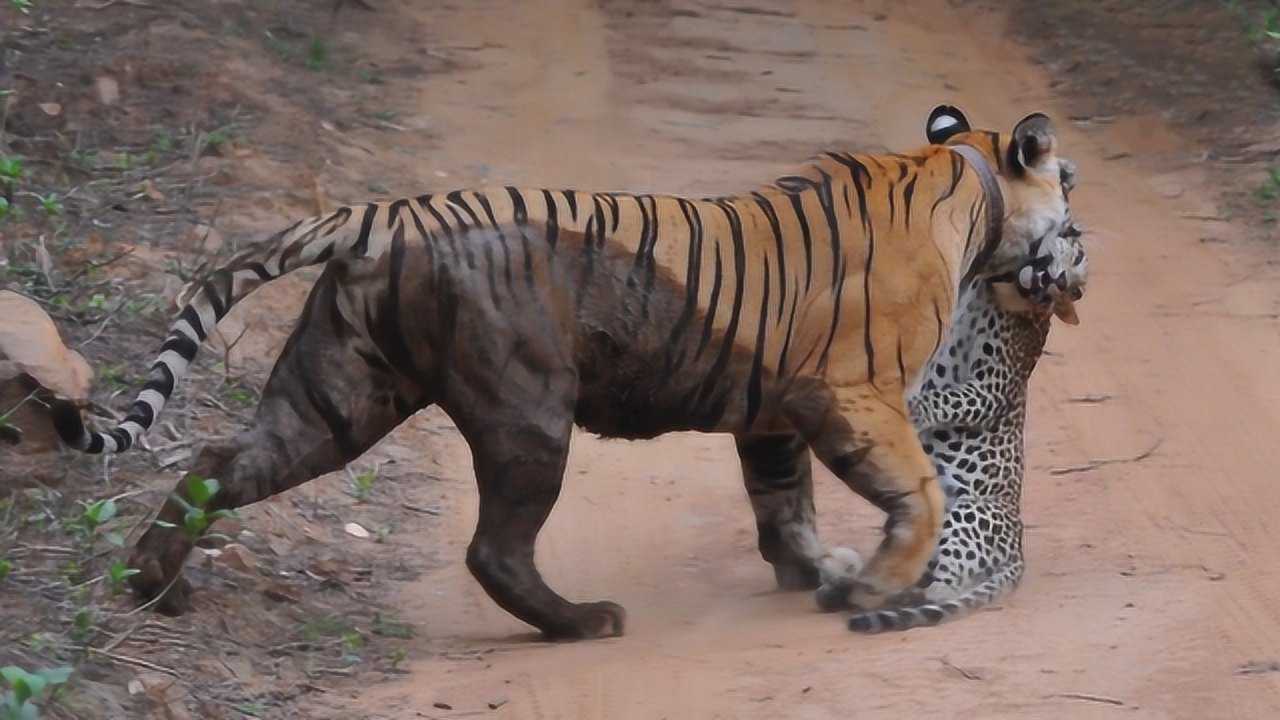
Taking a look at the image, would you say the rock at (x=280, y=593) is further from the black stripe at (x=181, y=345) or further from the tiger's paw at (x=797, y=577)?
the tiger's paw at (x=797, y=577)

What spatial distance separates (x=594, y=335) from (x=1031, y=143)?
1686 millimetres

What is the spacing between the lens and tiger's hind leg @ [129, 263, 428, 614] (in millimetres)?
6031

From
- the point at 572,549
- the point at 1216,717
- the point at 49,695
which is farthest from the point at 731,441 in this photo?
the point at 49,695

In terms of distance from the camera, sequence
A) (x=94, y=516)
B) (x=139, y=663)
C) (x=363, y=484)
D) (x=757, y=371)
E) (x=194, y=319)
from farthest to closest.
→ (x=363, y=484) < (x=757, y=371) < (x=194, y=319) < (x=139, y=663) < (x=94, y=516)

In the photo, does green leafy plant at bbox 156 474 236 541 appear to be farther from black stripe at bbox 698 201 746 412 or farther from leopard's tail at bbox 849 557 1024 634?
leopard's tail at bbox 849 557 1024 634

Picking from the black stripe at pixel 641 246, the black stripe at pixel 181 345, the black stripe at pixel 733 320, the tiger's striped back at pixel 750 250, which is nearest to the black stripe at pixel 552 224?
the tiger's striped back at pixel 750 250

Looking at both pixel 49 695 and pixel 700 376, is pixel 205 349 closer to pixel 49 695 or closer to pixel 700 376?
pixel 700 376

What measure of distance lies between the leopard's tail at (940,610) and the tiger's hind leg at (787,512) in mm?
554

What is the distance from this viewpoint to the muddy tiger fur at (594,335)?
19.7 ft

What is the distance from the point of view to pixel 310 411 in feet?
20.0

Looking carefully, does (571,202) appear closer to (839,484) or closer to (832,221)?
(832,221)

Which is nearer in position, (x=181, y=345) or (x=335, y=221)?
(x=181, y=345)

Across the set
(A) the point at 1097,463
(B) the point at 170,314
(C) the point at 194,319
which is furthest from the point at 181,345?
(A) the point at 1097,463

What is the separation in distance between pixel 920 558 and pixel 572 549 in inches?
64.3
